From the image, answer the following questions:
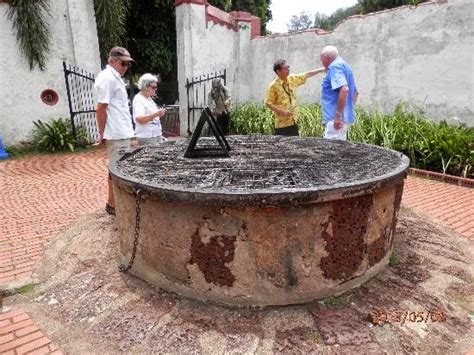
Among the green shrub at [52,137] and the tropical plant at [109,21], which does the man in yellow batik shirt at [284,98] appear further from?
the tropical plant at [109,21]

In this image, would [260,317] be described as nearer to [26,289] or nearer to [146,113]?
[26,289]

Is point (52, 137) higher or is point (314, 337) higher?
point (52, 137)

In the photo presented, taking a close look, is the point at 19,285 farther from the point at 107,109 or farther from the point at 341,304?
the point at 341,304

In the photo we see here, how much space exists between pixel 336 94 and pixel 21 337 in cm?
375

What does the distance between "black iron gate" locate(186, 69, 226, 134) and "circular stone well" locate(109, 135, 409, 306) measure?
697 cm

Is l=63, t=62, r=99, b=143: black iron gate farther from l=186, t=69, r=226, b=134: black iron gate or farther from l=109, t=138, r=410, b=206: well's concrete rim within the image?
l=109, t=138, r=410, b=206: well's concrete rim

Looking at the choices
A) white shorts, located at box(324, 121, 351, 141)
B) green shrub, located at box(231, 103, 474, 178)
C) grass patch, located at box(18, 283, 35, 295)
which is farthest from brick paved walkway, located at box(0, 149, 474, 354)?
white shorts, located at box(324, 121, 351, 141)

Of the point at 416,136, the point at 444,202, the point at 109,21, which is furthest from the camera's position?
→ the point at 109,21

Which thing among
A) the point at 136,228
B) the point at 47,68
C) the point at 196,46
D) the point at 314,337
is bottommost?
the point at 314,337

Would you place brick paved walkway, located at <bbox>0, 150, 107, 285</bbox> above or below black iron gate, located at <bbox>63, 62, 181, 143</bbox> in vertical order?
below

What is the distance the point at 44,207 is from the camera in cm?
462

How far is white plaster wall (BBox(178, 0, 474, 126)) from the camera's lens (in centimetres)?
685
